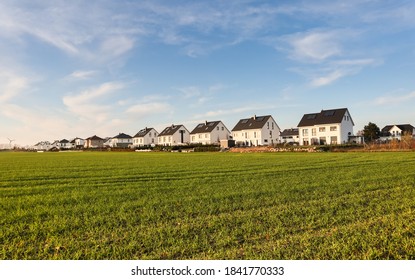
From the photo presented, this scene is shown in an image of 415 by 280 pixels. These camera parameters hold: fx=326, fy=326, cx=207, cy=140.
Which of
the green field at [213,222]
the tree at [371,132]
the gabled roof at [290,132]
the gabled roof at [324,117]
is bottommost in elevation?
the green field at [213,222]

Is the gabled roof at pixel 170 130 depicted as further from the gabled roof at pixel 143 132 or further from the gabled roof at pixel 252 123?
the gabled roof at pixel 252 123

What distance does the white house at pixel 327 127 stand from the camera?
198 ft

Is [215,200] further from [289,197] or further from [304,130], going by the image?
[304,130]

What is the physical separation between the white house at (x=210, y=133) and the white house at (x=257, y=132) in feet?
22.8

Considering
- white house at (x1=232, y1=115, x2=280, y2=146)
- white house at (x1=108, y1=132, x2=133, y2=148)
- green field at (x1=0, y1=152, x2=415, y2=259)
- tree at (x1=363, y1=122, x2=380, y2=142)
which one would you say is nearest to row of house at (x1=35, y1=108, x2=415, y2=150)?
white house at (x1=232, y1=115, x2=280, y2=146)

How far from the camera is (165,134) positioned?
95.9m

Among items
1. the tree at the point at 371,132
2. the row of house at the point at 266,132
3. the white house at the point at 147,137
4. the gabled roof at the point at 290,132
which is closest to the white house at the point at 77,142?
the row of house at the point at 266,132

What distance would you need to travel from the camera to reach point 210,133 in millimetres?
81375

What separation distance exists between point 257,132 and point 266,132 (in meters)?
2.02

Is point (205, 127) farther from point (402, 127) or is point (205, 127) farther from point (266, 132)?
point (402, 127)

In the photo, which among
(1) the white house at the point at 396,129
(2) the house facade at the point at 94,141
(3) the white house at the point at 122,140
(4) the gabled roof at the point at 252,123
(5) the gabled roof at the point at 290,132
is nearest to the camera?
(4) the gabled roof at the point at 252,123

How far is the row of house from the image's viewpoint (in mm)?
61438
